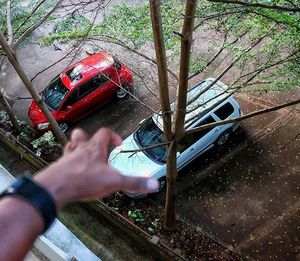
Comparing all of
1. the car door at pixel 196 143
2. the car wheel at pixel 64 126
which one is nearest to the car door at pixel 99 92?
the car wheel at pixel 64 126

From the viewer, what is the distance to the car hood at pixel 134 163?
9898 millimetres

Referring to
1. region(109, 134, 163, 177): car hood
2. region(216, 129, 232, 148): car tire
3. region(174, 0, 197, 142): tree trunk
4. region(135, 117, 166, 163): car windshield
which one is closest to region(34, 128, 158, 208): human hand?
region(174, 0, 197, 142): tree trunk

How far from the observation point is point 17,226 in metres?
1.67

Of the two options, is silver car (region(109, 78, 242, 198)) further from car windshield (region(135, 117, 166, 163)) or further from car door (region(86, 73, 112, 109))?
car door (region(86, 73, 112, 109))

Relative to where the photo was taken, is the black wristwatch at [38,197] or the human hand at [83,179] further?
the human hand at [83,179]

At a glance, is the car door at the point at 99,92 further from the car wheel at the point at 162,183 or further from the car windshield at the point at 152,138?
the car wheel at the point at 162,183

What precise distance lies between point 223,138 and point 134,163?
2562 millimetres

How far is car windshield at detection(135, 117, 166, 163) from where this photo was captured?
10.0m

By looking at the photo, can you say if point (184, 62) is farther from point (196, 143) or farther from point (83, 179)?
point (196, 143)

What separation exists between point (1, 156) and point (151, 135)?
428cm

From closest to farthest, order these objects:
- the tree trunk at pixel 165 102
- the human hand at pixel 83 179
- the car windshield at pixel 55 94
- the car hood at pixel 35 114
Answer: the human hand at pixel 83 179 < the tree trunk at pixel 165 102 < the car windshield at pixel 55 94 < the car hood at pixel 35 114

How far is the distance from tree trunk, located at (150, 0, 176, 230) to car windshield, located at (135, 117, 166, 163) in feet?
5.14

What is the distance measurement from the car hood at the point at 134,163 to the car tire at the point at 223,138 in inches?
76.3

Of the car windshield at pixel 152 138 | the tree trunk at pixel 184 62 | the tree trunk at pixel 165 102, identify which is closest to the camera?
the tree trunk at pixel 184 62
